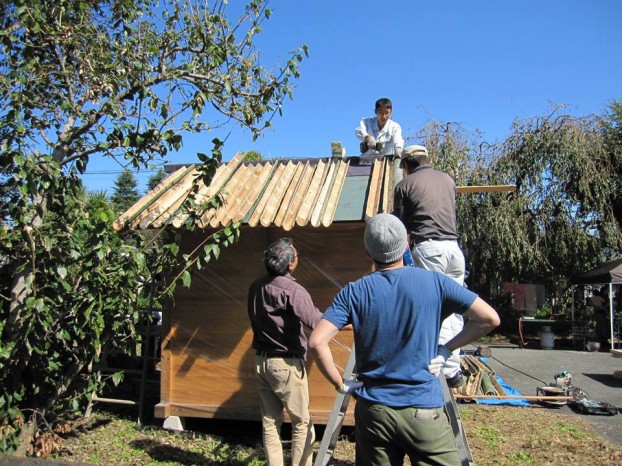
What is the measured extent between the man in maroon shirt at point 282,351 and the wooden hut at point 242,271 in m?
0.99

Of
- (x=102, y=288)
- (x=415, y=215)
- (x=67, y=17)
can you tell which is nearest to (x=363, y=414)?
(x=415, y=215)

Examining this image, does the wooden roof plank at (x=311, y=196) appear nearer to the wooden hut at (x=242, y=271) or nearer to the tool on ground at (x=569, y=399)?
the wooden hut at (x=242, y=271)

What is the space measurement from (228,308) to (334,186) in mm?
1828

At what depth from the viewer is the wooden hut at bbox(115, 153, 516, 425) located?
550 centimetres

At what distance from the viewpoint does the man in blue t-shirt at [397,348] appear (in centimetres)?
234

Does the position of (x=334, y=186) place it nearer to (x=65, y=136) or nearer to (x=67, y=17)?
(x=65, y=136)

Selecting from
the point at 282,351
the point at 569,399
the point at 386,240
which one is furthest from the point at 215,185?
the point at 569,399

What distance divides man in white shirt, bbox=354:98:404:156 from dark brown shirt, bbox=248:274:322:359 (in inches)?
115

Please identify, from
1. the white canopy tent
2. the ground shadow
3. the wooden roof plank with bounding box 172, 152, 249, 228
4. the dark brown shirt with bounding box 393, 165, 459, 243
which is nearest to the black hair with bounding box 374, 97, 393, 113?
the wooden roof plank with bounding box 172, 152, 249, 228

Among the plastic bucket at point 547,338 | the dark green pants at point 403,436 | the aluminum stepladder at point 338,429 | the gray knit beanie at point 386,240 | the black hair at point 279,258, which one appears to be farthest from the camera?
the plastic bucket at point 547,338

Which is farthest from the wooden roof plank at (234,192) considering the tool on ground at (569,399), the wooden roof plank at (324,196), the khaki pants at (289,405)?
the tool on ground at (569,399)

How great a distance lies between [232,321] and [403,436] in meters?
3.74

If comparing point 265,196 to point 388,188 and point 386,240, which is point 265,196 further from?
point 386,240

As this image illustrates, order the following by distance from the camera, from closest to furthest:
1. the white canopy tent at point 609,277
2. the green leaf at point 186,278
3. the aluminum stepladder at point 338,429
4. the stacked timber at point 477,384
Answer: the aluminum stepladder at point 338,429 < the green leaf at point 186,278 < the stacked timber at point 477,384 < the white canopy tent at point 609,277
